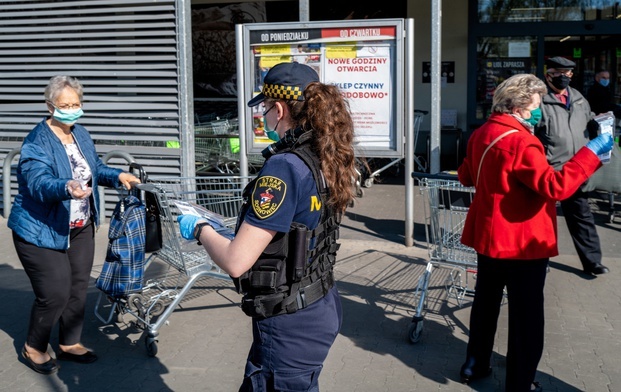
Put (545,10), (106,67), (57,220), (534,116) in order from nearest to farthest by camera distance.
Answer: (534,116)
(57,220)
(106,67)
(545,10)

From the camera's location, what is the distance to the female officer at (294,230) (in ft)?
9.88

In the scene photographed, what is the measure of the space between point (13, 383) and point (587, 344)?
3898 mm

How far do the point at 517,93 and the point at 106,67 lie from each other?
6014 mm

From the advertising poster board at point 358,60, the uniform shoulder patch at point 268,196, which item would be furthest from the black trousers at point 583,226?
the uniform shoulder patch at point 268,196

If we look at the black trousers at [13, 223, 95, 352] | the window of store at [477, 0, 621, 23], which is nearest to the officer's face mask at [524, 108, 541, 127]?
the black trousers at [13, 223, 95, 352]

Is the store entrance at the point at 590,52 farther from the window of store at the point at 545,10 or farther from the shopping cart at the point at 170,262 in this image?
the shopping cart at the point at 170,262

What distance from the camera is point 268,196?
2949 millimetres

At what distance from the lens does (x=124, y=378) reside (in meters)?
5.05

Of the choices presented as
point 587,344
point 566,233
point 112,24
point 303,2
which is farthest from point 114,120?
point 587,344

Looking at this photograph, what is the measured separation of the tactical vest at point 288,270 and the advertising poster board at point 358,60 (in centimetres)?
459

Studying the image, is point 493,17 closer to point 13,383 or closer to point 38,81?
point 38,81

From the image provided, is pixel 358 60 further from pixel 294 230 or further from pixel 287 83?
pixel 294 230

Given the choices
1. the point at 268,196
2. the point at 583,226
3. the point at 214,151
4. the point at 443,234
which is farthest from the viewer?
the point at 214,151

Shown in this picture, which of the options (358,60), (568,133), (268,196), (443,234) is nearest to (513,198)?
(443,234)
